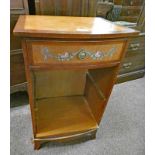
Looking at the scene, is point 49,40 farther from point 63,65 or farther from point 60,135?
point 60,135

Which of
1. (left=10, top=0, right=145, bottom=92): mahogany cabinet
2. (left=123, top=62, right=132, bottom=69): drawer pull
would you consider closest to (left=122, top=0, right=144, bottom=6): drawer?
(left=10, top=0, right=145, bottom=92): mahogany cabinet

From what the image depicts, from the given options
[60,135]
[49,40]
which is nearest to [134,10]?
[49,40]

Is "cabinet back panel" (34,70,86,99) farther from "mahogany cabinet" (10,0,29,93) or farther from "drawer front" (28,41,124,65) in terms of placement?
"drawer front" (28,41,124,65)

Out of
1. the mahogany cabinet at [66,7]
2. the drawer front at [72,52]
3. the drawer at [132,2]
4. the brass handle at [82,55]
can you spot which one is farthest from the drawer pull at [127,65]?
the brass handle at [82,55]

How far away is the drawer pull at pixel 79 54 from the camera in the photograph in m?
0.70

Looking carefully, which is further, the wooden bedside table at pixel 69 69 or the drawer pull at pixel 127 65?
the drawer pull at pixel 127 65

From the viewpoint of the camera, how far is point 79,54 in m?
→ 0.74

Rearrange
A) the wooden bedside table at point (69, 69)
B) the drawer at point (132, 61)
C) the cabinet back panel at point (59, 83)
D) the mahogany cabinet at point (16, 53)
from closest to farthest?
1. the wooden bedside table at point (69, 69)
2. the mahogany cabinet at point (16, 53)
3. the cabinet back panel at point (59, 83)
4. the drawer at point (132, 61)

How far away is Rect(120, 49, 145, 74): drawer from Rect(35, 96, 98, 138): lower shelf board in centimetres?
67

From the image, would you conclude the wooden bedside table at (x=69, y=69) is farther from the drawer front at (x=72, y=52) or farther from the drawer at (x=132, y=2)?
the drawer at (x=132, y=2)

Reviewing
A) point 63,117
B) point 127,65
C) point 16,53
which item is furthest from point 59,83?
point 127,65

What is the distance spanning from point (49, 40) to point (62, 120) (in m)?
0.65

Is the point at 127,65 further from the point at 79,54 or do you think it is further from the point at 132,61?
the point at 79,54

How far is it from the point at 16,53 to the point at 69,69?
0.51m
